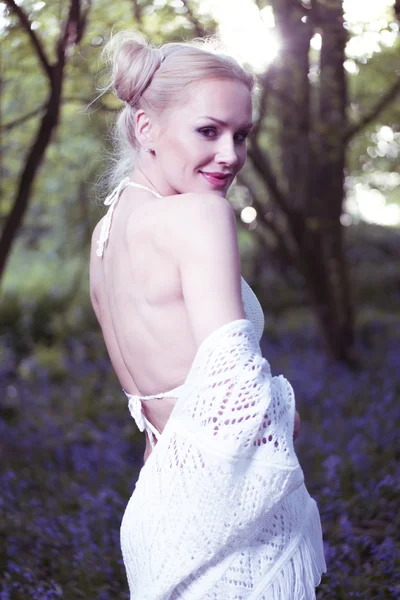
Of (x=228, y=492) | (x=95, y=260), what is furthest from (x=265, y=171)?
(x=228, y=492)

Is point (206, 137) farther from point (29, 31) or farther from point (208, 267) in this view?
point (29, 31)

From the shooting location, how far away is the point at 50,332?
390 inches

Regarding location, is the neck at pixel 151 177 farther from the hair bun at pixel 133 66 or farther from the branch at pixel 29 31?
the branch at pixel 29 31

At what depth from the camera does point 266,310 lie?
36.7 ft

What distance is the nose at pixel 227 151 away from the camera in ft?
5.93

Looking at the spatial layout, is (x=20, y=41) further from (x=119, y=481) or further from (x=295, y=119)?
(x=295, y=119)

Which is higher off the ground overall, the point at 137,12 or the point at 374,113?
the point at 137,12

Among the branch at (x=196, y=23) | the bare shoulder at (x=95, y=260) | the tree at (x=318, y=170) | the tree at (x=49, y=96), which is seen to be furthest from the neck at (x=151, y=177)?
the tree at (x=318, y=170)

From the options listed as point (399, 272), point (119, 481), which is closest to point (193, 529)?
point (119, 481)

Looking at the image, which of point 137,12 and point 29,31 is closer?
point 29,31

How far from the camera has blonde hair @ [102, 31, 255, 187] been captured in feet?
5.95

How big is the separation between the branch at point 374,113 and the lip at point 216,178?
438 centimetres

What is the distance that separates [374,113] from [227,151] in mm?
4522

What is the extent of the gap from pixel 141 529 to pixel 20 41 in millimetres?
3348
